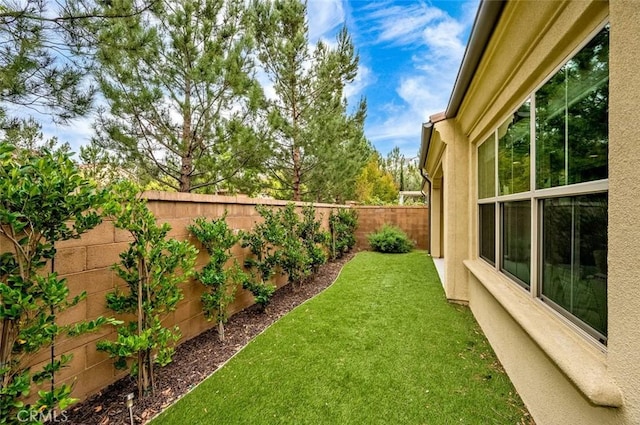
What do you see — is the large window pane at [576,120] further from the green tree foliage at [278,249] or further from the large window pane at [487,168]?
the green tree foliage at [278,249]

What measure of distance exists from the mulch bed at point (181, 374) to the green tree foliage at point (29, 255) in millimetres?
807

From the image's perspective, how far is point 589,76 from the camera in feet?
6.00

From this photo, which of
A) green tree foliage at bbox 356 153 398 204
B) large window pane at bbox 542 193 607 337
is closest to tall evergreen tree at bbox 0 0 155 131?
large window pane at bbox 542 193 607 337

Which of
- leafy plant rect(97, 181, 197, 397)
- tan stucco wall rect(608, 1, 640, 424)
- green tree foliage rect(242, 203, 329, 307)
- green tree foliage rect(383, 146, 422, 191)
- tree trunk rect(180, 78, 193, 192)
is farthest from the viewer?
green tree foliage rect(383, 146, 422, 191)

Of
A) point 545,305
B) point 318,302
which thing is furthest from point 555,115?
point 318,302

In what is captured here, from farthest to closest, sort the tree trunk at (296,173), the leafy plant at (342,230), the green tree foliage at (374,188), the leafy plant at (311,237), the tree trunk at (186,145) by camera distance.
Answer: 1. the green tree foliage at (374,188)
2. the tree trunk at (296,173)
3. the leafy plant at (342,230)
4. the leafy plant at (311,237)
5. the tree trunk at (186,145)

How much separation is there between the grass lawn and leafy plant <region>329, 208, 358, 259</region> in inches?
219

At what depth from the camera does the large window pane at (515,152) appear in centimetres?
279

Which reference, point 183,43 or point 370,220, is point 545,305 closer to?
point 183,43

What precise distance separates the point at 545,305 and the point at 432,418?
1.38 meters

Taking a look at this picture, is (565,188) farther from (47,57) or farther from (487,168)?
(47,57)

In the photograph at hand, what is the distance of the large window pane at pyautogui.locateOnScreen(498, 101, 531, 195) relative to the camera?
2795 millimetres

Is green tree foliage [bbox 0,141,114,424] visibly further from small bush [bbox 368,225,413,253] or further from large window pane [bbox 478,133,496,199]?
small bush [bbox 368,225,413,253]

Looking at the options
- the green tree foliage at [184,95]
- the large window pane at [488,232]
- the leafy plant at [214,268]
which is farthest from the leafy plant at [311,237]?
the large window pane at [488,232]
